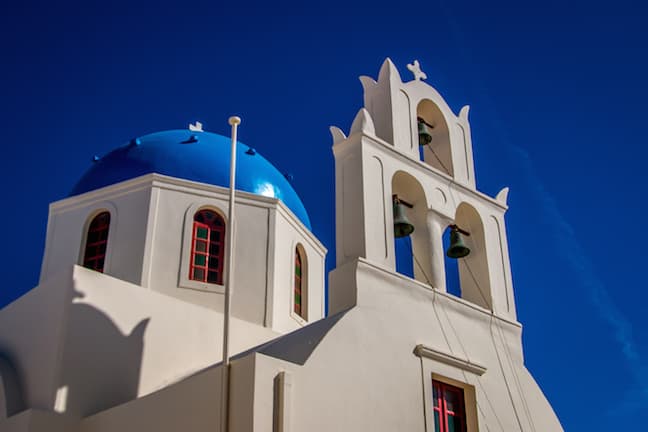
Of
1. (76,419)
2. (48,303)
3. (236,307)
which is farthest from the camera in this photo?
(236,307)

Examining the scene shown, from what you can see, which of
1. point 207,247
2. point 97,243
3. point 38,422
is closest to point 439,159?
point 207,247

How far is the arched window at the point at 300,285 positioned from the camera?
14565mm

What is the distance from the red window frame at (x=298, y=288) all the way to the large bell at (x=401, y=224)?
426 cm

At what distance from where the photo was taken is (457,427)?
32.2 feet

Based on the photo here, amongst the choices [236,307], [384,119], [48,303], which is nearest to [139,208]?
[236,307]

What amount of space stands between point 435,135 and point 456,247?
1938mm

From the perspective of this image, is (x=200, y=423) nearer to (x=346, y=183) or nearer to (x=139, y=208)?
(x=346, y=183)

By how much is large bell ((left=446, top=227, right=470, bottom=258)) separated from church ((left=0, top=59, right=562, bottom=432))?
0.10ft

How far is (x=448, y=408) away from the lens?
9836mm

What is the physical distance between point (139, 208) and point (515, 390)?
674cm

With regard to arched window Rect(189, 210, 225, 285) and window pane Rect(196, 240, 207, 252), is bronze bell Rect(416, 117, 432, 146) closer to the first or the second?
arched window Rect(189, 210, 225, 285)

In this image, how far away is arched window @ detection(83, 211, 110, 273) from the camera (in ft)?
45.1

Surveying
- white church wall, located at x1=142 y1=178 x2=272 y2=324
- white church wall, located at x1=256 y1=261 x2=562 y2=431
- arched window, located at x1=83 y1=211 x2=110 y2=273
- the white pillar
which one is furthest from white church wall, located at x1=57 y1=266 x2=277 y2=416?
the white pillar

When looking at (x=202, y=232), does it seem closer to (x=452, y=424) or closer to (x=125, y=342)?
(x=125, y=342)
